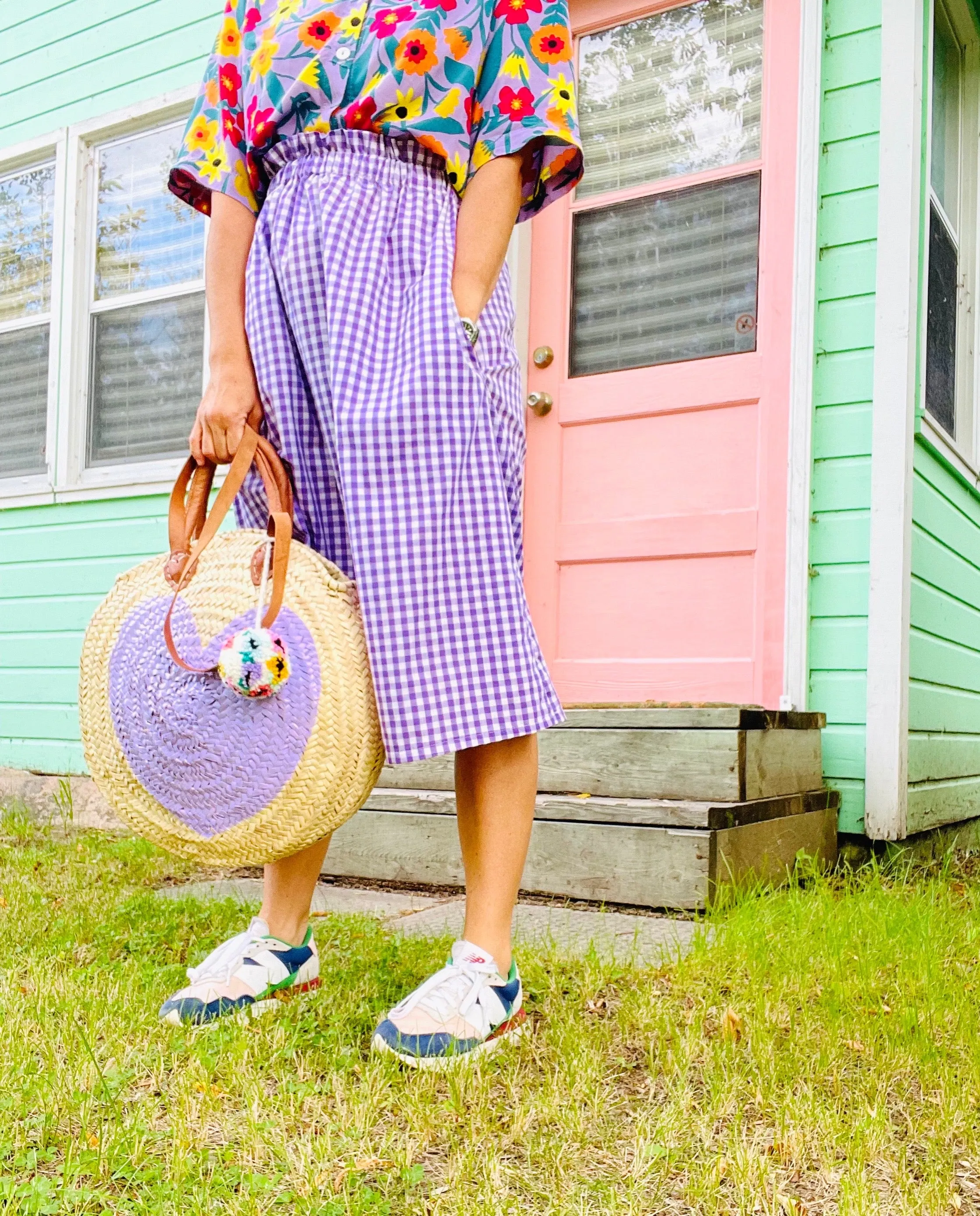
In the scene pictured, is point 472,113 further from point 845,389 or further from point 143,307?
point 143,307

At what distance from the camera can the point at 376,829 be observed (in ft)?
9.82

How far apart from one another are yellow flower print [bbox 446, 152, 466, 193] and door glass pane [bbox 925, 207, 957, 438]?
2.08 metres

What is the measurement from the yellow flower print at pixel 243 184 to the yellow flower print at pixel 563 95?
483 mm

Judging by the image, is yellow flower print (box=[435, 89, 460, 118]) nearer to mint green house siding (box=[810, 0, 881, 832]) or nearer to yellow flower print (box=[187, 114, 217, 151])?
yellow flower print (box=[187, 114, 217, 151])

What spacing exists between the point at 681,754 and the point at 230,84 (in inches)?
65.9

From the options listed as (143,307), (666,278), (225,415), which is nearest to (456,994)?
(225,415)

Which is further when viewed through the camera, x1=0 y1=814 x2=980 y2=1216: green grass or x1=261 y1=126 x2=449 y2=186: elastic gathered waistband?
x1=261 y1=126 x2=449 y2=186: elastic gathered waistband

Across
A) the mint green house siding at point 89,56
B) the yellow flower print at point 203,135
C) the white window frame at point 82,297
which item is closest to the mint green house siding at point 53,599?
the white window frame at point 82,297

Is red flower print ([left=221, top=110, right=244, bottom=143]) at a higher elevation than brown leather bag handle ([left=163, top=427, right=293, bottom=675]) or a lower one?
higher

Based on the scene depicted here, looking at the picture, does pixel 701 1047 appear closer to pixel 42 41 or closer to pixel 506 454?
pixel 506 454

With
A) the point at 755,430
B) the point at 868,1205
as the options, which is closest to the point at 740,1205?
the point at 868,1205

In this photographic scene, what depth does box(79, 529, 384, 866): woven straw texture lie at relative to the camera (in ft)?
4.96

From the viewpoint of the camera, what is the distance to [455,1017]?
1519mm

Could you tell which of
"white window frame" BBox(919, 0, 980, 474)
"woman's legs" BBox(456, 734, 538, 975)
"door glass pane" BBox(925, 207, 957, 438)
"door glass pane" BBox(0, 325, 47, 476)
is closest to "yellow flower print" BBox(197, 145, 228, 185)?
"woman's legs" BBox(456, 734, 538, 975)
